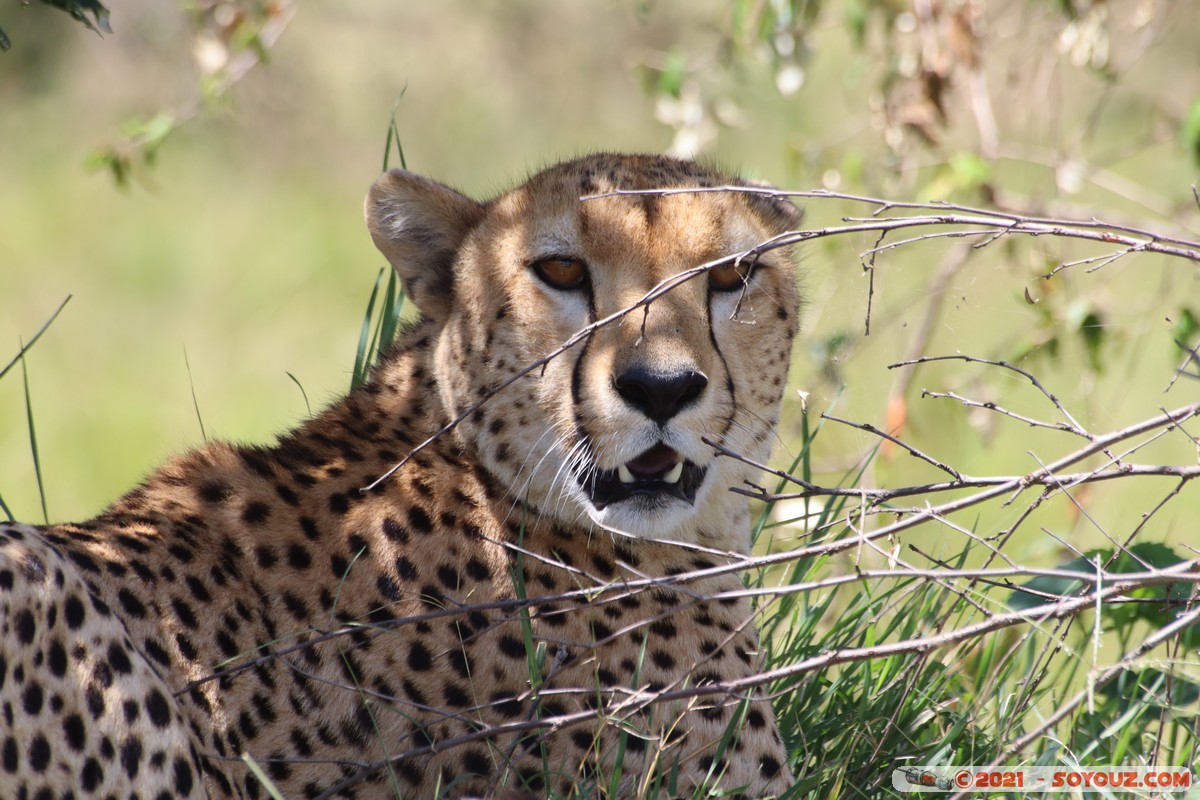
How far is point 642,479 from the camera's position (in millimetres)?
2682

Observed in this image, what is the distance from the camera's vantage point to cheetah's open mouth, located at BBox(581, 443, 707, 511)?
105 inches

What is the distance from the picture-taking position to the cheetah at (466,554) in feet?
7.39

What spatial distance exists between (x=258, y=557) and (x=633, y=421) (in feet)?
→ 2.30

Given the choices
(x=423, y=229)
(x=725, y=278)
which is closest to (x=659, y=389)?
(x=725, y=278)

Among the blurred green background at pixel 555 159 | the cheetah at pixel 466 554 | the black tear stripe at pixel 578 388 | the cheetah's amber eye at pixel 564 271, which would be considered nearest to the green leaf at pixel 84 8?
the cheetah at pixel 466 554

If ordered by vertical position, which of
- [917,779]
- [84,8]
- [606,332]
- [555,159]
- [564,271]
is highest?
[555,159]

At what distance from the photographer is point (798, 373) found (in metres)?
7.07

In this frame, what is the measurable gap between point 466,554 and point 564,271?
22.7 inches

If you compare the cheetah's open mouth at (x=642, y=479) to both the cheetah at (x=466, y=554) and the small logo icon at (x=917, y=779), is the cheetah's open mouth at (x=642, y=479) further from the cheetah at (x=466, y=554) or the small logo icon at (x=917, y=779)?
the small logo icon at (x=917, y=779)

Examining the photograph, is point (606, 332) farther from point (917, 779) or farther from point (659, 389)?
point (917, 779)

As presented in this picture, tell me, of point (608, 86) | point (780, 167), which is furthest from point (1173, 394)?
point (608, 86)

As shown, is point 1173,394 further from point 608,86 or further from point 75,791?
point 608,86

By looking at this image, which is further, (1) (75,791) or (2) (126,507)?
(2) (126,507)

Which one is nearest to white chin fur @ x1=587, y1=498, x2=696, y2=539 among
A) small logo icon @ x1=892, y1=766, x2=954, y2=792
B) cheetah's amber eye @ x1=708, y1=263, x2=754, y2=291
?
cheetah's amber eye @ x1=708, y1=263, x2=754, y2=291
